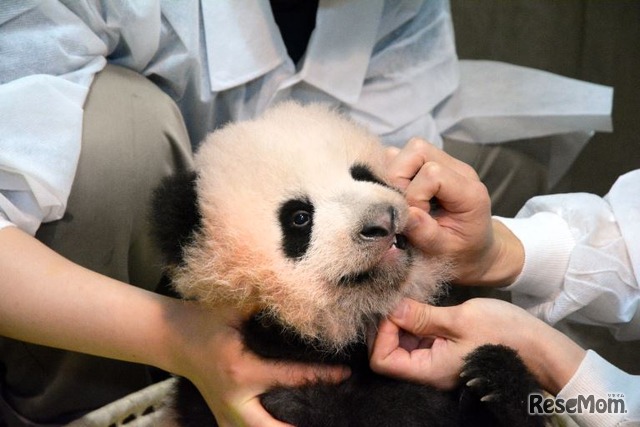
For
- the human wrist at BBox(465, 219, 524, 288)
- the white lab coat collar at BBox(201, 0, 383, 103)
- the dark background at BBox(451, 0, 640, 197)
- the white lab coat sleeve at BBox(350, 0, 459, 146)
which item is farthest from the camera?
the dark background at BBox(451, 0, 640, 197)

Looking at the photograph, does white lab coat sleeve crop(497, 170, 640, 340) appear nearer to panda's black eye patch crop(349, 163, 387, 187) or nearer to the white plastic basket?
panda's black eye patch crop(349, 163, 387, 187)

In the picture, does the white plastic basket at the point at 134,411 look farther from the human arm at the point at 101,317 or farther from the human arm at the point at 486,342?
the human arm at the point at 486,342

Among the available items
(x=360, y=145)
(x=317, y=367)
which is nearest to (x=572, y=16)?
(x=360, y=145)

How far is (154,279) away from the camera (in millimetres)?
1066

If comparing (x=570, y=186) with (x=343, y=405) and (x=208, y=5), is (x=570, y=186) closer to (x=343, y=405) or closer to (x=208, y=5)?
(x=208, y=5)

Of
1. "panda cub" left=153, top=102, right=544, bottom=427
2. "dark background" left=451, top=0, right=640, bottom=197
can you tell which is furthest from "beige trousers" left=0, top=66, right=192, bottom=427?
"dark background" left=451, top=0, right=640, bottom=197

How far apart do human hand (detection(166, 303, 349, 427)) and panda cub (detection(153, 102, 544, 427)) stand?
12 mm

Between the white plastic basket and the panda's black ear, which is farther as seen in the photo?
the white plastic basket

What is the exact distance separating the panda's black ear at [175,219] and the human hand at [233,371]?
8 cm

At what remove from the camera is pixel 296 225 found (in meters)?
0.70

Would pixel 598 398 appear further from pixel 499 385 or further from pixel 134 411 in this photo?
pixel 134 411

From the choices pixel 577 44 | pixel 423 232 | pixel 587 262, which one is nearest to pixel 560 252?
pixel 587 262

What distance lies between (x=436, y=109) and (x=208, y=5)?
0.47 meters

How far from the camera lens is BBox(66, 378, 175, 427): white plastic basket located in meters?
0.96
